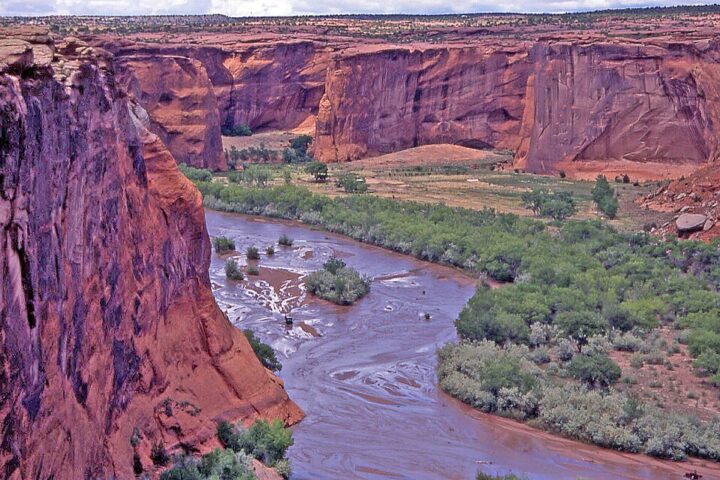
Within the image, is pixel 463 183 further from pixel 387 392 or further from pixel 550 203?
pixel 387 392

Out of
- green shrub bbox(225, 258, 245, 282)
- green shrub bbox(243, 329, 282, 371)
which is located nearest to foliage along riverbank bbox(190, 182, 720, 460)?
green shrub bbox(243, 329, 282, 371)

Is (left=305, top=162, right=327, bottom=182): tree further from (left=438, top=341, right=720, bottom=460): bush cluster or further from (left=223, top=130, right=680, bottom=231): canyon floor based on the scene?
(left=438, top=341, right=720, bottom=460): bush cluster

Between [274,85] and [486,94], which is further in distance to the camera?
[274,85]

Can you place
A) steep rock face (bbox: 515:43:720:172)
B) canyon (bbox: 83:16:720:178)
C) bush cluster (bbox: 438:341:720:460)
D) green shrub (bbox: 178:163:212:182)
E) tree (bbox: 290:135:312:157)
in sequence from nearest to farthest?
bush cluster (bbox: 438:341:720:460)
steep rock face (bbox: 515:43:720:172)
canyon (bbox: 83:16:720:178)
green shrub (bbox: 178:163:212:182)
tree (bbox: 290:135:312:157)

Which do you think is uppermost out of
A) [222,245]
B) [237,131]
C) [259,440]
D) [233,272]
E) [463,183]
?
[259,440]

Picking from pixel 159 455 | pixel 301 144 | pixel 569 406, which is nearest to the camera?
pixel 159 455

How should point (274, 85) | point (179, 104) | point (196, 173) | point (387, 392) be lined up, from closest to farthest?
point (387, 392) → point (196, 173) → point (179, 104) → point (274, 85)

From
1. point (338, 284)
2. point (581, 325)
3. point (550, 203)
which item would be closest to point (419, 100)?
point (550, 203)
